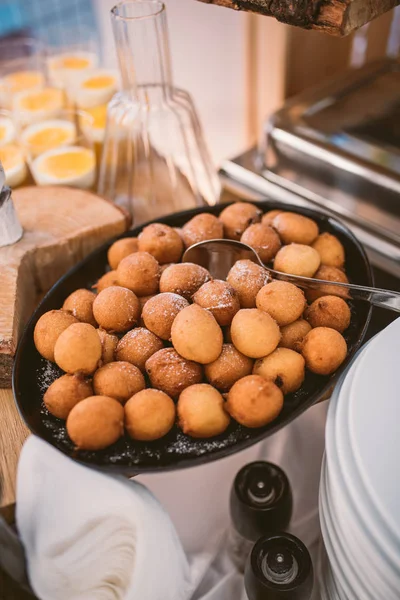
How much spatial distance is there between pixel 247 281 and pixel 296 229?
0.43 feet

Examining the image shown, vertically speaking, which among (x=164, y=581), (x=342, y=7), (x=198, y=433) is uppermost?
(x=342, y=7)

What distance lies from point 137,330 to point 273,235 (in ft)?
0.79

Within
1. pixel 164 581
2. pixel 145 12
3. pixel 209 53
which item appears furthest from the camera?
A: pixel 209 53

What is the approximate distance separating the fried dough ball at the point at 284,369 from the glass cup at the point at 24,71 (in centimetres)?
104

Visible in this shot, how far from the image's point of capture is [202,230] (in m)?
0.76

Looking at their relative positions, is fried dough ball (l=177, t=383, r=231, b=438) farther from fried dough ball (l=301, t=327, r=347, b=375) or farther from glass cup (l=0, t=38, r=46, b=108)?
glass cup (l=0, t=38, r=46, b=108)

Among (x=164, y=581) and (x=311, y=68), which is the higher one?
(x=311, y=68)

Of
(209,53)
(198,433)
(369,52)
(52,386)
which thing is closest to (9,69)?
(209,53)

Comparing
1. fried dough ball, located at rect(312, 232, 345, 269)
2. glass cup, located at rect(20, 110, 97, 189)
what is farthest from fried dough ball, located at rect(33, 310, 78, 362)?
glass cup, located at rect(20, 110, 97, 189)

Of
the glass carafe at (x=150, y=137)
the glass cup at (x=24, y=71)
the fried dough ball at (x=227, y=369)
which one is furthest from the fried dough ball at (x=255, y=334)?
the glass cup at (x=24, y=71)

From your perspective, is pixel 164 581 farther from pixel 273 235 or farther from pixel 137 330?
pixel 273 235

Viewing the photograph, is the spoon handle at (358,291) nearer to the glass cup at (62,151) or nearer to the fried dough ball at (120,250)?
the fried dough ball at (120,250)

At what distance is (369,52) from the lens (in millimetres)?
1381

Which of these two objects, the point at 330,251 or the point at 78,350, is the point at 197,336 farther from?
the point at 330,251
